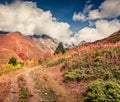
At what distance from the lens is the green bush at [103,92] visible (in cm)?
1423

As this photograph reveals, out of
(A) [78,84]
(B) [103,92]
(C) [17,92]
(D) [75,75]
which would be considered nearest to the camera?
(B) [103,92]

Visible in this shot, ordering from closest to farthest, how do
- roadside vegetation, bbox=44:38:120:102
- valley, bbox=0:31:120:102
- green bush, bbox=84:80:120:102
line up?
green bush, bbox=84:80:120:102 < roadside vegetation, bbox=44:38:120:102 < valley, bbox=0:31:120:102

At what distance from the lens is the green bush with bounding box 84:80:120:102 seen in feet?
46.7

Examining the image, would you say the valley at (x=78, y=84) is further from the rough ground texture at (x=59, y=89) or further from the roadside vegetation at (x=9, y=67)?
the roadside vegetation at (x=9, y=67)

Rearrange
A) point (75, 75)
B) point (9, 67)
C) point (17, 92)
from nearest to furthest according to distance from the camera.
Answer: point (17, 92), point (75, 75), point (9, 67)

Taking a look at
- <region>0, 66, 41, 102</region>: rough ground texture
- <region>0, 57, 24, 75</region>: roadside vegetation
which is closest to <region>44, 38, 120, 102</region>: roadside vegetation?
<region>0, 66, 41, 102</region>: rough ground texture

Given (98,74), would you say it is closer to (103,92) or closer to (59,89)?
A: (59,89)

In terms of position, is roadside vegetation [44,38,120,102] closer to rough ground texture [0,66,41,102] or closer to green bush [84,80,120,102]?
green bush [84,80,120,102]

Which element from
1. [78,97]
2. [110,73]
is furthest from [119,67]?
[78,97]

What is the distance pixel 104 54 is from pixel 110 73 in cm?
431

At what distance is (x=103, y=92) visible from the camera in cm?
1483

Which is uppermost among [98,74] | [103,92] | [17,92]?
[98,74]

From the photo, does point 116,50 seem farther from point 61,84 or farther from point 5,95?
point 5,95

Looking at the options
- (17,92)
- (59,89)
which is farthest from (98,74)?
(17,92)
